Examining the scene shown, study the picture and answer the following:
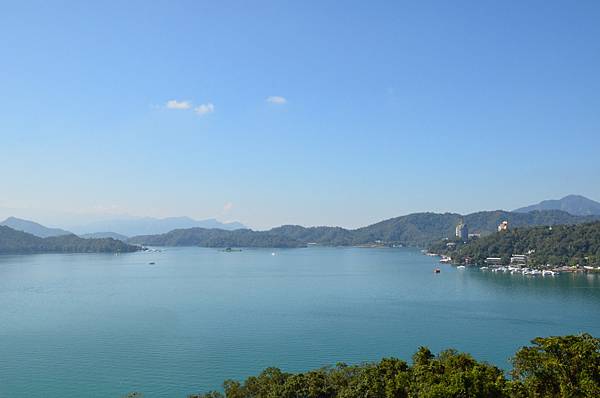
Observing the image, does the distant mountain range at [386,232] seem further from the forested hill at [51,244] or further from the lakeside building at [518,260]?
the lakeside building at [518,260]

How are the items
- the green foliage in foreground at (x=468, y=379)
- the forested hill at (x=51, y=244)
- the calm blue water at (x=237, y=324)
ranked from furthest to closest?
the forested hill at (x=51, y=244), the calm blue water at (x=237, y=324), the green foliage in foreground at (x=468, y=379)

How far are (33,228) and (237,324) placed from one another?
16416 centimetres

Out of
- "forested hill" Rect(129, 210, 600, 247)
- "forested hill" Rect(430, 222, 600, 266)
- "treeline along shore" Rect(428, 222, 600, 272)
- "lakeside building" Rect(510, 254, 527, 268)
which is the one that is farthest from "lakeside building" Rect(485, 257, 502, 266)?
"forested hill" Rect(129, 210, 600, 247)

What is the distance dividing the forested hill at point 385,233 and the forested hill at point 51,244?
2961 cm

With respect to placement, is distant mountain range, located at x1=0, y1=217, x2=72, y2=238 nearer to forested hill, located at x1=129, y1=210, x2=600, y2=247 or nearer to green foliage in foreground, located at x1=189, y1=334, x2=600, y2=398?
forested hill, located at x1=129, y1=210, x2=600, y2=247

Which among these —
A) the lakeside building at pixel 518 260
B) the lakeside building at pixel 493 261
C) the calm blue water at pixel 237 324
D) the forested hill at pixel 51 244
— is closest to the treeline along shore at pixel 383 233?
the forested hill at pixel 51 244

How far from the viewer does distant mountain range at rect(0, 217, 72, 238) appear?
158625 mm

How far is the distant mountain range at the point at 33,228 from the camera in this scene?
520 feet

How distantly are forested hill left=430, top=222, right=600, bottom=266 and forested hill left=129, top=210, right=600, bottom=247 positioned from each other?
163ft

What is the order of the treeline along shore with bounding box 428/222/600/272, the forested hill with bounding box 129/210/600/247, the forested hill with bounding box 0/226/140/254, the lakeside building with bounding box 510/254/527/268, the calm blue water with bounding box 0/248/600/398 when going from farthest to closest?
the forested hill with bounding box 129/210/600/247 → the forested hill with bounding box 0/226/140/254 → the lakeside building with bounding box 510/254/527/268 → the treeline along shore with bounding box 428/222/600/272 → the calm blue water with bounding box 0/248/600/398

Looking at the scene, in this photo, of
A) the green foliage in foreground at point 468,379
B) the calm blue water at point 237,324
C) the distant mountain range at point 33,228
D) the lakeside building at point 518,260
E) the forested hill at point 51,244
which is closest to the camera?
the green foliage in foreground at point 468,379

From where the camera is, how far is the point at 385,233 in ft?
409

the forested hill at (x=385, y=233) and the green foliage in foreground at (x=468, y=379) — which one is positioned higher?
the forested hill at (x=385, y=233)

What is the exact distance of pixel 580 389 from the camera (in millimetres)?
7895
